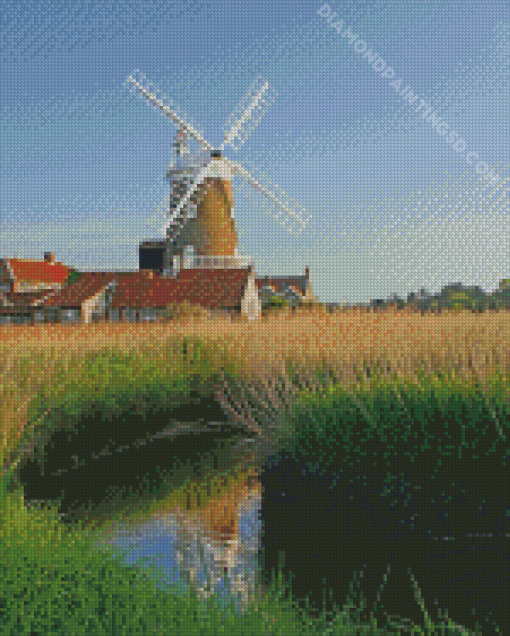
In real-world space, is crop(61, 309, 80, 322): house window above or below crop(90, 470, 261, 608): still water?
above

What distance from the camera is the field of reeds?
15.8 feet

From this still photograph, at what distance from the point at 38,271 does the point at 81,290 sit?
817 centimetres

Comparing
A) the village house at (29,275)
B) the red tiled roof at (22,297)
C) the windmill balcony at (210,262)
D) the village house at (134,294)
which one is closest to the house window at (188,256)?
the windmill balcony at (210,262)

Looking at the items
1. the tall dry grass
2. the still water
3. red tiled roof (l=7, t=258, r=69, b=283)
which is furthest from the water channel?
red tiled roof (l=7, t=258, r=69, b=283)

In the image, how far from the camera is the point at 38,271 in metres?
47.8

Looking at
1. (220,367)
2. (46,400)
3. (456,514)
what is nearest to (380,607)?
(456,514)

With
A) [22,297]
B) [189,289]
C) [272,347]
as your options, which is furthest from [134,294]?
[272,347]

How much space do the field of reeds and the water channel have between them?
1.40ft

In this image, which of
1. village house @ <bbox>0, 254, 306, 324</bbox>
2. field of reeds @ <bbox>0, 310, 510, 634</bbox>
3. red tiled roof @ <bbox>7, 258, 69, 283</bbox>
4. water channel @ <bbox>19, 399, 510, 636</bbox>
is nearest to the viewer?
field of reeds @ <bbox>0, 310, 510, 634</bbox>

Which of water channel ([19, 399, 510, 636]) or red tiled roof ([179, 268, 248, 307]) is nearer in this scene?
water channel ([19, 399, 510, 636])

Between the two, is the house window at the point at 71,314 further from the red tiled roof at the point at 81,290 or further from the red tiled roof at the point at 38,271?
the red tiled roof at the point at 38,271

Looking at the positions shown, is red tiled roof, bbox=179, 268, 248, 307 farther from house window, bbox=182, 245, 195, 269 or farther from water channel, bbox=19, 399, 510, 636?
water channel, bbox=19, 399, 510, 636

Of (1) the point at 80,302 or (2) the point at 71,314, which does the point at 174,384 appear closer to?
(1) the point at 80,302

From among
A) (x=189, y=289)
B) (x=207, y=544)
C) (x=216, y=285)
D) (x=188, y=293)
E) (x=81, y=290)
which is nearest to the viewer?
(x=207, y=544)
